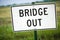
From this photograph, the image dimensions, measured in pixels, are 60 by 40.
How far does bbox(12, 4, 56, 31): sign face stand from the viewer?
1.43m

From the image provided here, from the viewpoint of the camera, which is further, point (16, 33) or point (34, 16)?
point (16, 33)

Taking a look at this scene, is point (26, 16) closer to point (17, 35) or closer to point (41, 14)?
point (41, 14)

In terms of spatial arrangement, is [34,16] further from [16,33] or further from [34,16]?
[16,33]

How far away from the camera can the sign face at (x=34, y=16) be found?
1431 millimetres

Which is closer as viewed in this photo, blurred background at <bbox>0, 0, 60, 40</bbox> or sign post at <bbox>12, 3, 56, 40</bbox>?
sign post at <bbox>12, 3, 56, 40</bbox>

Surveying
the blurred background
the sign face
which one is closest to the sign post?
the sign face

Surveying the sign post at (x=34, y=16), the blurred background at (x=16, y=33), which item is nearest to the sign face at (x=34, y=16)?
the sign post at (x=34, y=16)

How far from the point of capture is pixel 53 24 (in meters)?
1.47

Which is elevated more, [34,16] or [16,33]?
[34,16]

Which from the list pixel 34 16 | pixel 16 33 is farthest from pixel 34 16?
pixel 16 33

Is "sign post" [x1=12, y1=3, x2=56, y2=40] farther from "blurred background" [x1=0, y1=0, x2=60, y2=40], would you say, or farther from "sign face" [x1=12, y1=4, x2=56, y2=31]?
"blurred background" [x1=0, y1=0, x2=60, y2=40]

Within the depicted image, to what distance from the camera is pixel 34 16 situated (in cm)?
144

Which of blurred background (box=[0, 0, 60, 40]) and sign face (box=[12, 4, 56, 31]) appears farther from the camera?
blurred background (box=[0, 0, 60, 40])

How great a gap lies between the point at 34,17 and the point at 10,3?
0.36 meters
